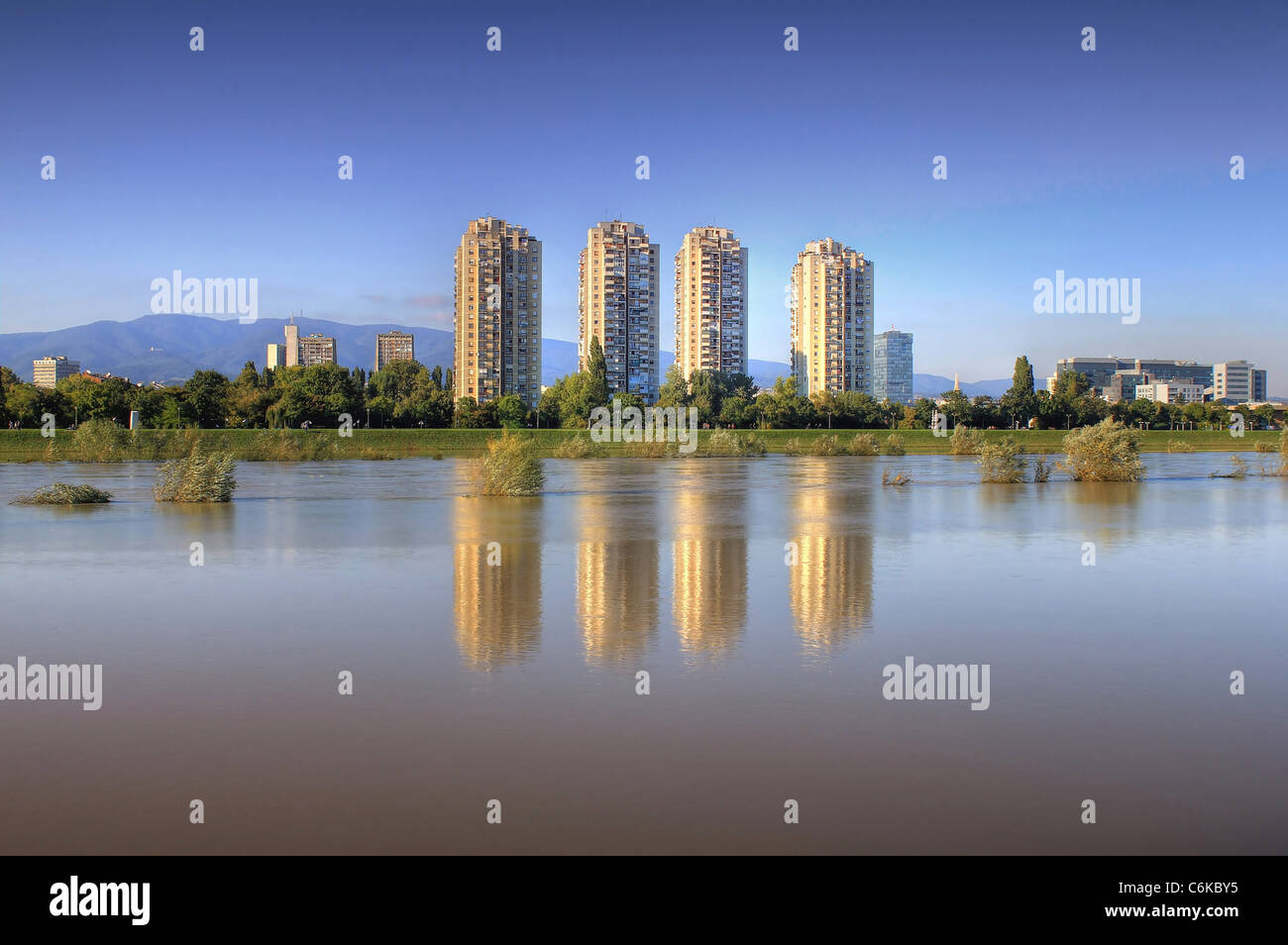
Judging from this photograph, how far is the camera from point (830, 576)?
1388 cm

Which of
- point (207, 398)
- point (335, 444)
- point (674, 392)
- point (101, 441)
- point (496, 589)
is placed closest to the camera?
point (496, 589)

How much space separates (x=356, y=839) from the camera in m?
5.28

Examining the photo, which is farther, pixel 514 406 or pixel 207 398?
pixel 514 406

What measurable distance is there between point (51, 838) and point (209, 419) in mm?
90109

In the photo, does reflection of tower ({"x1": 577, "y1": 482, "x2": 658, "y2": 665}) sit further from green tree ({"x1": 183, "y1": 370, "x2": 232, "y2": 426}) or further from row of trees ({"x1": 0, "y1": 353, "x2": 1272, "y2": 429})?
green tree ({"x1": 183, "y1": 370, "x2": 232, "y2": 426})

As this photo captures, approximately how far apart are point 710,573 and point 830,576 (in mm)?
1717

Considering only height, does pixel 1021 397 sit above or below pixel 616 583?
above

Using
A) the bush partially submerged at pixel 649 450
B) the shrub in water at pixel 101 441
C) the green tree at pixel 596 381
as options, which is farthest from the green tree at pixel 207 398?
the bush partially submerged at pixel 649 450

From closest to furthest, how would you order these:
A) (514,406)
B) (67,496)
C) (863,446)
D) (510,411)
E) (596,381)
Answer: (67,496), (863,446), (510,411), (514,406), (596,381)

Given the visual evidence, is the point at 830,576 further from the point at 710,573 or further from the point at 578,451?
the point at 578,451

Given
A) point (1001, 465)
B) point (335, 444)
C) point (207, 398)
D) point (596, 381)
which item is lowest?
point (1001, 465)

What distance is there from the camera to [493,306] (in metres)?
169

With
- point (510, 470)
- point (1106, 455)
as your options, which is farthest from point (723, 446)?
point (510, 470)

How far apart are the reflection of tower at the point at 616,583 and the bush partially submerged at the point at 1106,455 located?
21634mm
